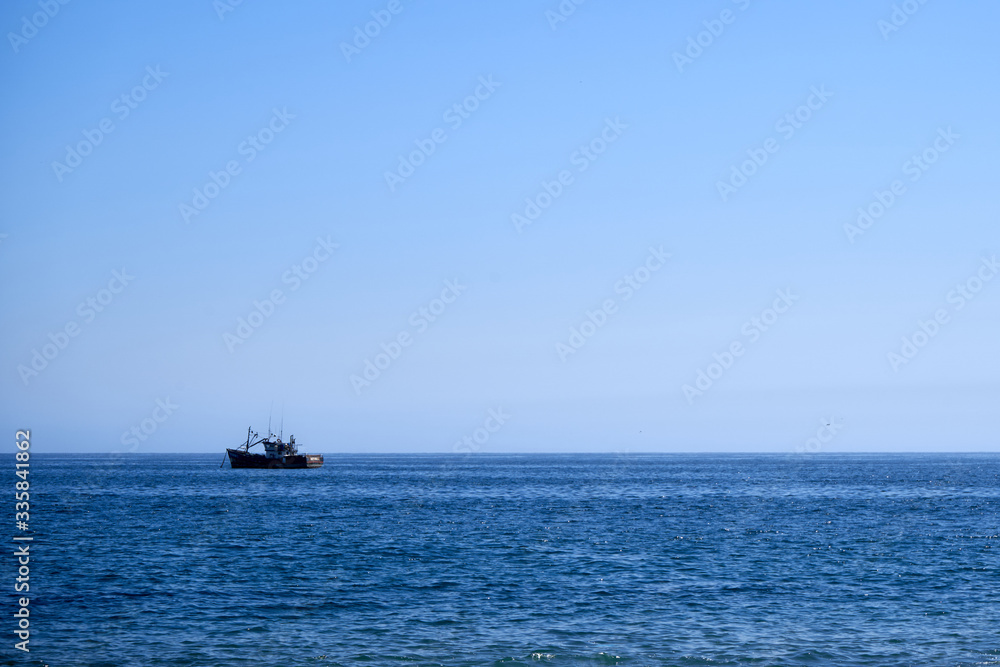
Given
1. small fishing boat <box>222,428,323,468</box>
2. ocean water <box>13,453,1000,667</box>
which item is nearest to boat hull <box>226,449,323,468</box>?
small fishing boat <box>222,428,323,468</box>

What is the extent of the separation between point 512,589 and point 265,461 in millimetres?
132036

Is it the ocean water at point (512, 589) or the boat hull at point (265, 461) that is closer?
the ocean water at point (512, 589)

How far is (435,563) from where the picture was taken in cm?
3972

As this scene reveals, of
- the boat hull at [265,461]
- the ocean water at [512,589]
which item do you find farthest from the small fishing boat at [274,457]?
the ocean water at [512,589]

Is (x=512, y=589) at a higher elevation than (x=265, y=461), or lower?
higher

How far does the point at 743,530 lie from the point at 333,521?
27.4 m

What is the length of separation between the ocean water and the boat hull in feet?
302

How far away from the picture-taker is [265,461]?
15725 centimetres

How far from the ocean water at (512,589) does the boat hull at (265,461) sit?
9215cm

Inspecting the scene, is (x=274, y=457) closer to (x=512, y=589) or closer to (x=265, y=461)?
(x=265, y=461)

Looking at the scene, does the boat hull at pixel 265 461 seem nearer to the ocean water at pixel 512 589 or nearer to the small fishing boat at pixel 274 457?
the small fishing boat at pixel 274 457

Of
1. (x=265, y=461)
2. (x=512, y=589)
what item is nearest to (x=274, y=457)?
(x=265, y=461)

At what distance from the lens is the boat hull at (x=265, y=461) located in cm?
15575

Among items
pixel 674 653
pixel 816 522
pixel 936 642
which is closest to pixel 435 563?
pixel 674 653
